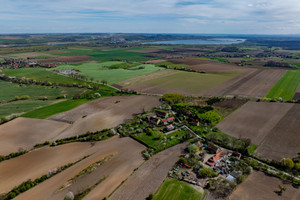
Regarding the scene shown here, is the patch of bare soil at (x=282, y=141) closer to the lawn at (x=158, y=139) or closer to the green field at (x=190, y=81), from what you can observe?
the lawn at (x=158, y=139)

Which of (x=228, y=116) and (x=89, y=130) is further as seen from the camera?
(x=228, y=116)

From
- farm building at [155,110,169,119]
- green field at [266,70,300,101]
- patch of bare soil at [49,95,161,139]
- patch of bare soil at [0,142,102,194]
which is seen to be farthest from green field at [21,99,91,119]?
green field at [266,70,300,101]

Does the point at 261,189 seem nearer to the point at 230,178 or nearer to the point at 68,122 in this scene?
the point at 230,178

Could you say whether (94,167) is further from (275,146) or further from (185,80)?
(185,80)

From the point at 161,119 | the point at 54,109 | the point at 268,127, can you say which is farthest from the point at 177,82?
the point at 54,109

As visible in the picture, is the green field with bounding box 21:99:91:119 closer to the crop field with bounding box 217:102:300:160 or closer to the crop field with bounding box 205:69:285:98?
the crop field with bounding box 217:102:300:160

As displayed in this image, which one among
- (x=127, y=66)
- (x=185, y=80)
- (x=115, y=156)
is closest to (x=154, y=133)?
(x=115, y=156)

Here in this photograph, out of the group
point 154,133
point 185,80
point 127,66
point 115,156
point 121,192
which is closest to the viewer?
point 121,192
